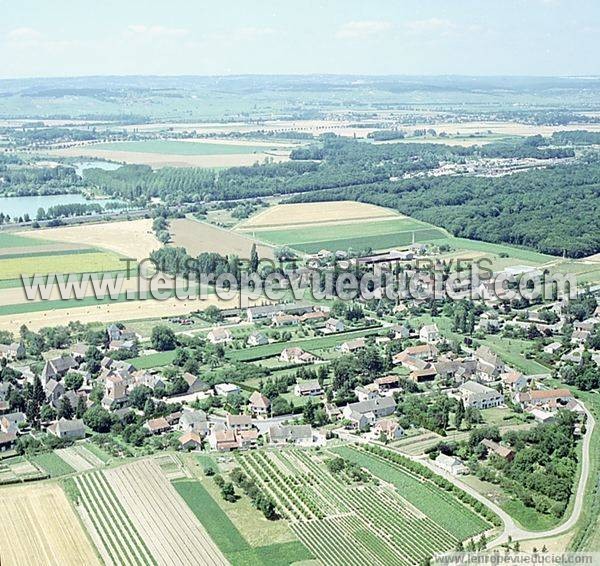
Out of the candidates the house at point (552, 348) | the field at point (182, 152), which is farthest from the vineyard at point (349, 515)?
the field at point (182, 152)

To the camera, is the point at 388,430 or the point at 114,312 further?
the point at 114,312

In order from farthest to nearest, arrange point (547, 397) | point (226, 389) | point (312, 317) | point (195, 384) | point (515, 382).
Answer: point (312, 317), point (515, 382), point (195, 384), point (226, 389), point (547, 397)

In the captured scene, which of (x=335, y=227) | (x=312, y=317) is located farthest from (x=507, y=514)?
(x=335, y=227)

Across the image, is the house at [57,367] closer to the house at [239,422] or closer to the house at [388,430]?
the house at [239,422]

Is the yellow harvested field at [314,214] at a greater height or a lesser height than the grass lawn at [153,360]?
greater

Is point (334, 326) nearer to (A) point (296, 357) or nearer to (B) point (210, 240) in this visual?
(A) point (296, 357)
